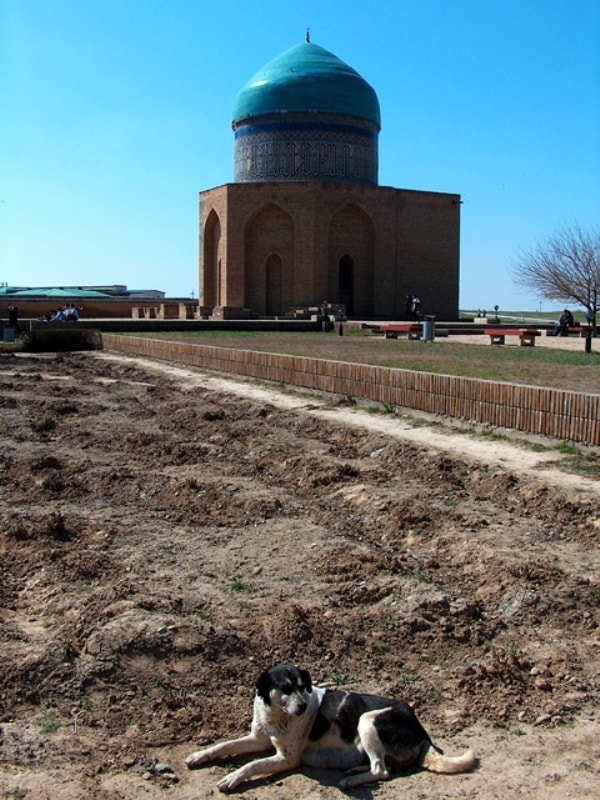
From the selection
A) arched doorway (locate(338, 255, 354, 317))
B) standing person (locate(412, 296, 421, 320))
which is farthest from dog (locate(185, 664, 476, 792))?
arched doorway (locate(338, 255, 354, 317))

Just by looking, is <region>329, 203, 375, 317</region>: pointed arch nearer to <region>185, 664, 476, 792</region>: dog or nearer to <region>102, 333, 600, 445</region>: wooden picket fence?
<region>102, 333, 600, 445</region>: wooden picket fence

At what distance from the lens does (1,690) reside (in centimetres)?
296

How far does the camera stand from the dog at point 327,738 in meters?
2.52

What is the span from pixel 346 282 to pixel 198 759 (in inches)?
1136

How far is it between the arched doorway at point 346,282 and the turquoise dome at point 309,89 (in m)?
4.56

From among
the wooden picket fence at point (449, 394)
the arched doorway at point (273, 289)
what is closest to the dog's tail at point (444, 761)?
the wooden picket fence at point (449, 394)

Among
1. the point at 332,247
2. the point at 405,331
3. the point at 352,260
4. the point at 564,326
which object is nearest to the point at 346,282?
the point at 352,260

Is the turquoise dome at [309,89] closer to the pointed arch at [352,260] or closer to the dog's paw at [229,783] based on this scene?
the pointed arch at [352,260]

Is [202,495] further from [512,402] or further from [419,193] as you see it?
[419,193]

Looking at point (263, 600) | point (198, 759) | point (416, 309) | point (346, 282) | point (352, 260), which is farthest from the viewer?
point (346, 282)

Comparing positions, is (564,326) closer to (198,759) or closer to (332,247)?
(332,247)

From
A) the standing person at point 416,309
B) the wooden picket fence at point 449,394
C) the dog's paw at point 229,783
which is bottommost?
the dog's paw at point 229,783

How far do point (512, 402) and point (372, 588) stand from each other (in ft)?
11.3

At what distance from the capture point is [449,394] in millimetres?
7613
